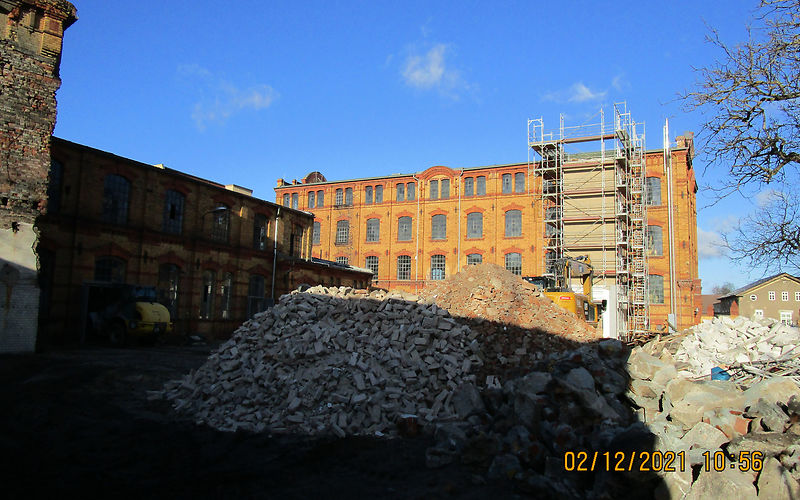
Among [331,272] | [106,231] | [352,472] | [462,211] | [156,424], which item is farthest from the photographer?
[462,211]

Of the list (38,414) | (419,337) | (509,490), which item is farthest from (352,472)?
(38,414)

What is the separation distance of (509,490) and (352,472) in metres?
2.20

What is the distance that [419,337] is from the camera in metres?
10.5

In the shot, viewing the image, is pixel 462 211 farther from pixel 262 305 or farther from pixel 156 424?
pixel 156 424

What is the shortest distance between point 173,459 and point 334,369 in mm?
3226

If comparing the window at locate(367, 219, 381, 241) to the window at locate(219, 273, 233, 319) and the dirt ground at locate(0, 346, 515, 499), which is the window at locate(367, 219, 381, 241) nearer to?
the window at locate(219, 273, 233, 319)

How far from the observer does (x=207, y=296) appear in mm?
26344

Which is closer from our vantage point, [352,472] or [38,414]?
[352,472]

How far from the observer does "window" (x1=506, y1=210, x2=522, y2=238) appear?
40.0 meters

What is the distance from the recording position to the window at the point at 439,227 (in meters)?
43.0

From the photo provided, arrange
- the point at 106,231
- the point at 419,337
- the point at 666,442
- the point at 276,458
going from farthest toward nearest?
the point at 106,231, the point at 419,337, the point at 276,458, the point at 666,442

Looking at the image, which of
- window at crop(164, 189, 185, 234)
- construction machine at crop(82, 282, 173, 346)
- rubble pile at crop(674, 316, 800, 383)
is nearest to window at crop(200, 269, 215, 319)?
window at crop(164, 189, 185, 234)
